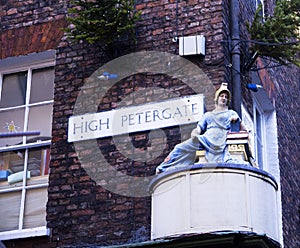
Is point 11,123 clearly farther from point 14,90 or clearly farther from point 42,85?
point 42,85

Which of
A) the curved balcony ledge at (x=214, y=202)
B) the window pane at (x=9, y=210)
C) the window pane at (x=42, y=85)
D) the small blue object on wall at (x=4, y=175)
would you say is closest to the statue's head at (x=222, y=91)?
the curved balcony ledge at (x=214, y=202)

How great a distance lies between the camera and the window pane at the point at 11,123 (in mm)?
11633

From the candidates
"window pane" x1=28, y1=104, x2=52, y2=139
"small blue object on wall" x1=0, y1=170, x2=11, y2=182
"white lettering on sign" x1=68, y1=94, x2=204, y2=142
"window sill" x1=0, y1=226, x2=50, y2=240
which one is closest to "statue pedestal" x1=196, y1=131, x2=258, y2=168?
"white lettering on sign" x1=68, y1=94, x2=204, y2=142

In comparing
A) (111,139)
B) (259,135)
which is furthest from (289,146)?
(111,139)

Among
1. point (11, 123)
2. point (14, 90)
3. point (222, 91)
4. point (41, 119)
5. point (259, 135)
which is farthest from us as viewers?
point (259, 135)

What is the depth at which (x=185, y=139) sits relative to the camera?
33.9 ft

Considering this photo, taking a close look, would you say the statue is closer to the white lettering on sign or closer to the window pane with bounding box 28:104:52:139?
the white lettering on sign

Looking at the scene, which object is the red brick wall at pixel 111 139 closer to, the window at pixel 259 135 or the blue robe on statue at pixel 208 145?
the blue robe on statue at pixel 208 145

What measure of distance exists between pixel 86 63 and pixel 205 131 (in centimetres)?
226

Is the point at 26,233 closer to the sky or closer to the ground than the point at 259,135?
closer to the ground

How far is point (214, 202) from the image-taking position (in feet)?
29.7

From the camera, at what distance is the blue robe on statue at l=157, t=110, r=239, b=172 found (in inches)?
374

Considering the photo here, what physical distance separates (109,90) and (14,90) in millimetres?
1615

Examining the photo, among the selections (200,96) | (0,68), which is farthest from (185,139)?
(0,68)
